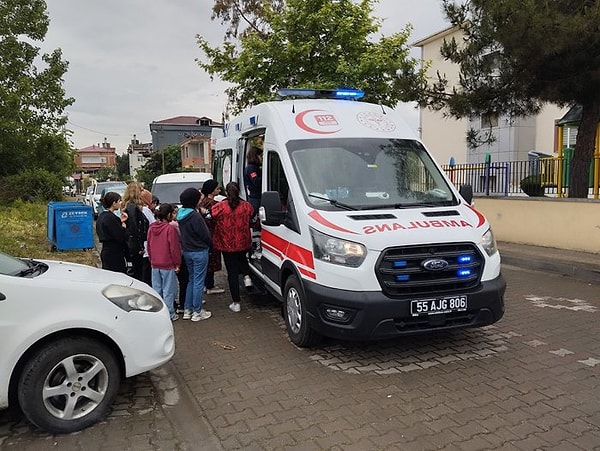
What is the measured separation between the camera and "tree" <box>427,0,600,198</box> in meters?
8.72

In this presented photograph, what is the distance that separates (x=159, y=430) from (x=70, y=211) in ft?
28.7

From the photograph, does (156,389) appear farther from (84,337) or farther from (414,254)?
(414,254)

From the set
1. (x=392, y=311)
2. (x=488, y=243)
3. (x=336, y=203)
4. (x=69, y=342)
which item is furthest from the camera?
(x=336, y=203)

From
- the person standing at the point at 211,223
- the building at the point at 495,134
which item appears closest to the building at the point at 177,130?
the building at the point at 495,134

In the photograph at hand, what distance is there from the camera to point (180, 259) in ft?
19.8

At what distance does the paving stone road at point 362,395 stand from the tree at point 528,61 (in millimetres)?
5261

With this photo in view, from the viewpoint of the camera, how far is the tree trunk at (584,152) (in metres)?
11.1

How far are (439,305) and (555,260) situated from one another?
242 inches

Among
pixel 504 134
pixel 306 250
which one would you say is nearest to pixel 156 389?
pixel 306 250

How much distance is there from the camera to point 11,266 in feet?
12.7

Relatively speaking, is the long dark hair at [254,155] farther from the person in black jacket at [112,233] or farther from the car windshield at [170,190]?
the car windshield at [170,190]

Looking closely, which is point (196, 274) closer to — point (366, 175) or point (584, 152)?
point (366, 175)

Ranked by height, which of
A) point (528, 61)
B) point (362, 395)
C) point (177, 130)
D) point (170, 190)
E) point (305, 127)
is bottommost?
point (362, 395)

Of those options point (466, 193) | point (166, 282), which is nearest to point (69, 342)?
point (166, 282)
